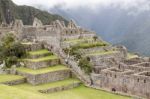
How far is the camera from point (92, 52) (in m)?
44.8

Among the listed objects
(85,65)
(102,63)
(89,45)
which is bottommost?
(85,65)

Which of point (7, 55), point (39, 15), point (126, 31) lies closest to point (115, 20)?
point (126, 31)

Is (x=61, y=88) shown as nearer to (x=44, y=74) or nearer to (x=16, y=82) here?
(x=44, y=74)

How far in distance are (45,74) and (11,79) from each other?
2895 millimetres

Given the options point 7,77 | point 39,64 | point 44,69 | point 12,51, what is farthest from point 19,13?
point 7,77

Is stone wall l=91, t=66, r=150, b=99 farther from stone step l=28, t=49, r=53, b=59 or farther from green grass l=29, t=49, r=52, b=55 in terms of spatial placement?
green grass l=29, t=49, r=52, b=55

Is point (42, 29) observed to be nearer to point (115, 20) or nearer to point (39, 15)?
point (115, 20)

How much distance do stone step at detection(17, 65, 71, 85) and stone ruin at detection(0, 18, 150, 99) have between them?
796 mm

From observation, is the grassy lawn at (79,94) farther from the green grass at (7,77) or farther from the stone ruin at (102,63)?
the green grass at (7,77)

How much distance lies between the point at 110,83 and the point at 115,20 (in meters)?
44.6

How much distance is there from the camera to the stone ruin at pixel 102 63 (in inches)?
1455

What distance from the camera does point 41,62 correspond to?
40.8 m

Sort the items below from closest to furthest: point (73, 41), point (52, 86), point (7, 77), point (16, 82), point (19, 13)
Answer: point (52, 86)
point (16, 82)
point (7, 77)
point (73, 41)
point (19, 13)

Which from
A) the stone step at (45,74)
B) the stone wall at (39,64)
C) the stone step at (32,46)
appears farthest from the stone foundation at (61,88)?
the stone step at (32,46)
